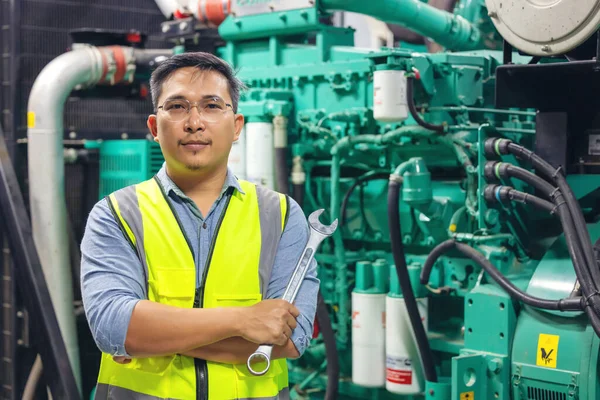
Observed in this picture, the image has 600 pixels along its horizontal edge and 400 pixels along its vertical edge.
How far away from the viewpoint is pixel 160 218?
250 cm

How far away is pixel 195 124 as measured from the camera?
2477 millimetres

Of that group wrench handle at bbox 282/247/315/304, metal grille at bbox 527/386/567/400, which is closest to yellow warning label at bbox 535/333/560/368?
metal grille at bbox 527/386/567/400

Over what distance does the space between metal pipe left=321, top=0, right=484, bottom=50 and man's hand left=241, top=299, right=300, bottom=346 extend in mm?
2968

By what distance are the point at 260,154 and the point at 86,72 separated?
4.53ft

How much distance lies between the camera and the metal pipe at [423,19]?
16.8ft

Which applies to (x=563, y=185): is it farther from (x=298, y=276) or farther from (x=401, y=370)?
(x=298, y=276)

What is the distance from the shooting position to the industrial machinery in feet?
13.1

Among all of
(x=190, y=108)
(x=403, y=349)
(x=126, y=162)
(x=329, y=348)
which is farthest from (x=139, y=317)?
(x=126, y=162)

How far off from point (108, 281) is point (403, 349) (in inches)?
111

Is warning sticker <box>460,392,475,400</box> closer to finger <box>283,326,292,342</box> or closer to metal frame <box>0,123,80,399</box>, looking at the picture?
finger <box>283,326,292,342</box>

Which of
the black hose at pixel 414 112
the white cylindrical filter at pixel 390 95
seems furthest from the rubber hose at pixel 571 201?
the white cylindrical filter at pixel 390 95

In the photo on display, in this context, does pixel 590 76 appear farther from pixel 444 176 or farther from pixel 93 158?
pixel 93 158

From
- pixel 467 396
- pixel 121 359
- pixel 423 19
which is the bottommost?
pixel 467 396

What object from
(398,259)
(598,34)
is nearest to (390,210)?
(398,259)
